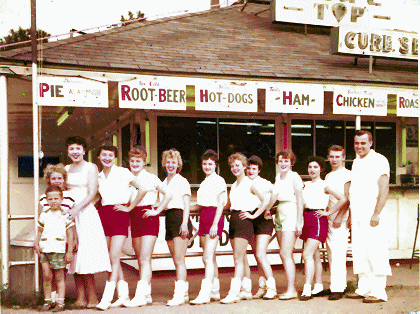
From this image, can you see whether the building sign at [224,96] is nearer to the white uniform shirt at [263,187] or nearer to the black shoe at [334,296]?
the white uniform shirt at [263,187]

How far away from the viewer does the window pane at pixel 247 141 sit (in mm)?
9695

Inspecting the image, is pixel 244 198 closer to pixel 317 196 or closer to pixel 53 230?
pixel 317 196

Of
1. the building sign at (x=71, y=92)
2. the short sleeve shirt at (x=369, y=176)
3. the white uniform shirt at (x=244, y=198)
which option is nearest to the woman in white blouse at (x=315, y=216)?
the short sleeve shirt at (x=369, y=176)

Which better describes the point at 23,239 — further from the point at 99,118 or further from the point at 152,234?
the point at 99,118

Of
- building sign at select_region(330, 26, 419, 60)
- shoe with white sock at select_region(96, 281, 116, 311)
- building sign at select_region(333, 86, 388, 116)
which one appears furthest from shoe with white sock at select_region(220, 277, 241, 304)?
building sign at select_region(330, 26, 419, 60)

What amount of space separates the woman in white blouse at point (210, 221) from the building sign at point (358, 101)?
2667mm

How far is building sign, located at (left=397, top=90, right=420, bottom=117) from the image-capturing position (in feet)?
27.3

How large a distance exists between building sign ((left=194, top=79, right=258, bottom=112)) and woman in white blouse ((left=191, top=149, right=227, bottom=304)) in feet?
3.80

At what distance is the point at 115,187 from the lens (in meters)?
6.01

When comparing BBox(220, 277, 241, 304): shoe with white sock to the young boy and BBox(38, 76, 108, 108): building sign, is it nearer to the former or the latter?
the young boy

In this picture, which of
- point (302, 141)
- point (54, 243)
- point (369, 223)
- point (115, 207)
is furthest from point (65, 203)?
point (302, 141)

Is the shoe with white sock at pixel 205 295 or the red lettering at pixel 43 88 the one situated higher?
the red lettering at pixel 43 88

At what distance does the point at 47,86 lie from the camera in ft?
21.0

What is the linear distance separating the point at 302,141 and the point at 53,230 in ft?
19.1
